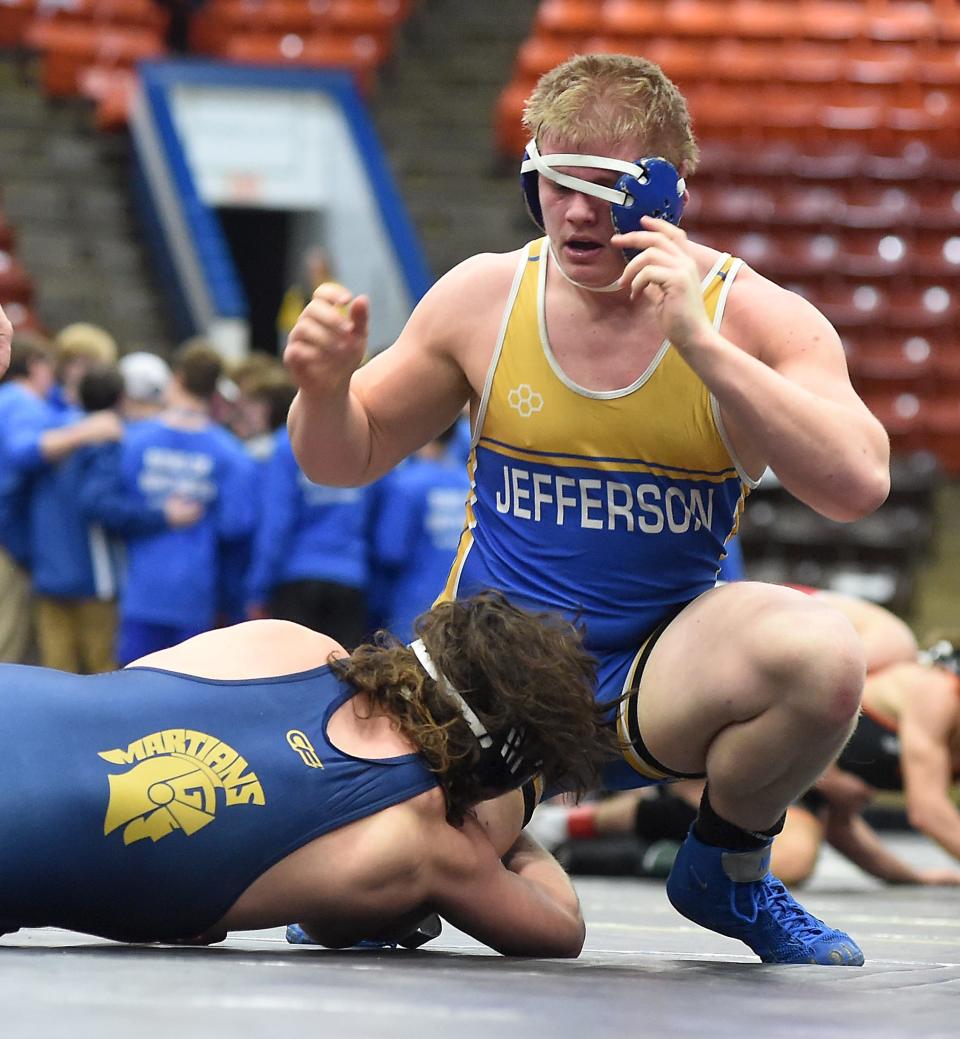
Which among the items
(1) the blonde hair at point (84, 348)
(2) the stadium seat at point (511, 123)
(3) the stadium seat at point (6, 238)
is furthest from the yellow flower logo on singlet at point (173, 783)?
(2) the stadium seat at point (511, 123)

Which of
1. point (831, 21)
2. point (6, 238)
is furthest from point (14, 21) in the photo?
point (831, 21)

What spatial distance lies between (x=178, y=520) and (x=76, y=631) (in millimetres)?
722

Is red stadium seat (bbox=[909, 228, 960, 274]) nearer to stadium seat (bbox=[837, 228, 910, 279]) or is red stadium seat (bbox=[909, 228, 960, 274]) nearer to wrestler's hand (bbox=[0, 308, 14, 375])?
stadium seat (bbox=[837, 228, 910, 279])

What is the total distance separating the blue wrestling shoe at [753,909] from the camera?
124 inches

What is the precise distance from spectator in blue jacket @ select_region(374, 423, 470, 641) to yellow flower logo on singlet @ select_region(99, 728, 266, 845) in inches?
177

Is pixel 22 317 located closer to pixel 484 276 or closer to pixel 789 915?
pixel 484 276

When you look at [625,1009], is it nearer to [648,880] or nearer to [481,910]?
[481,910]

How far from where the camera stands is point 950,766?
5.59m

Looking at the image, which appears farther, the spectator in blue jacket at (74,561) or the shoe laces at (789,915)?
the spectator in blue jacket at (74,561)

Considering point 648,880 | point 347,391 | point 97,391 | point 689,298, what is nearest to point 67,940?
point 347,391

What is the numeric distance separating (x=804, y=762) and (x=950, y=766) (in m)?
2.65

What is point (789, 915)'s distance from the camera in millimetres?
3189

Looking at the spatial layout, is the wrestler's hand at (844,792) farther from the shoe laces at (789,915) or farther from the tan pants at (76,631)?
the tan pants at (76,631)

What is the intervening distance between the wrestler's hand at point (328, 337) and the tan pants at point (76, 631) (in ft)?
15.7
